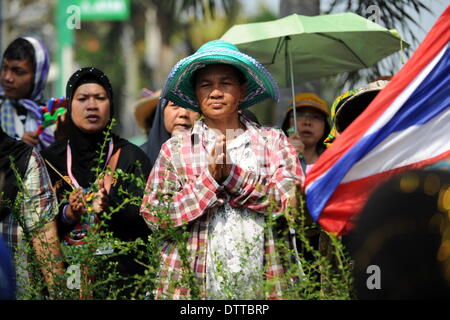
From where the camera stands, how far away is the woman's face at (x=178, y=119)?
625 centimetres

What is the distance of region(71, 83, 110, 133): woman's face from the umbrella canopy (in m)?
1.13

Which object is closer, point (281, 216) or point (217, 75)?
point (281, 216)

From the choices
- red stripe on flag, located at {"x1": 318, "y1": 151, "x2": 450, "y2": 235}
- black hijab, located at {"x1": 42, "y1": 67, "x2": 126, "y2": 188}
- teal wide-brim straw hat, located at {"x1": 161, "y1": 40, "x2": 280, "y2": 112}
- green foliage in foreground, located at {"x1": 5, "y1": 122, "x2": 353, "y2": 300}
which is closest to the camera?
green foliage in foreground, located at {"x1": 5, "y1": 122, "x2": 353, "y2": 300}

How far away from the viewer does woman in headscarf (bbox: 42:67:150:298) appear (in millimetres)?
5168

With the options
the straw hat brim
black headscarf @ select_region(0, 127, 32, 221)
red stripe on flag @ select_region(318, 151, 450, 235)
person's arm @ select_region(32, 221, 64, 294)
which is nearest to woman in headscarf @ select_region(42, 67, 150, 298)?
black headscarf @ select_region(0, 127, 32, 221)

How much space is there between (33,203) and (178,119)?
5.39 feet

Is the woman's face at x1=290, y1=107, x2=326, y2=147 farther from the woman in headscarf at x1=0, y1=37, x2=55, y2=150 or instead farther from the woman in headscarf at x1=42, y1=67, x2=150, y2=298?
the woman in headscarf at x1=0, y1=37, x2=55, y2=150

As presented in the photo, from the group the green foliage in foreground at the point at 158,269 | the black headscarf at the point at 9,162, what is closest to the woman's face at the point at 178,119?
the black headscarf at the point at 9,162

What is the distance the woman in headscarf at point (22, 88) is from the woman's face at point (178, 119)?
3.16 feet

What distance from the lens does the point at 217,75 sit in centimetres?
474

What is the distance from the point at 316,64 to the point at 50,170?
Answer: 236 cm

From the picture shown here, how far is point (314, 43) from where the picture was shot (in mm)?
6840

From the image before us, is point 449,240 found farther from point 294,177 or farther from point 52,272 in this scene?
point 52,272

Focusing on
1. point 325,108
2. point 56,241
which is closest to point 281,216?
point 56,241
